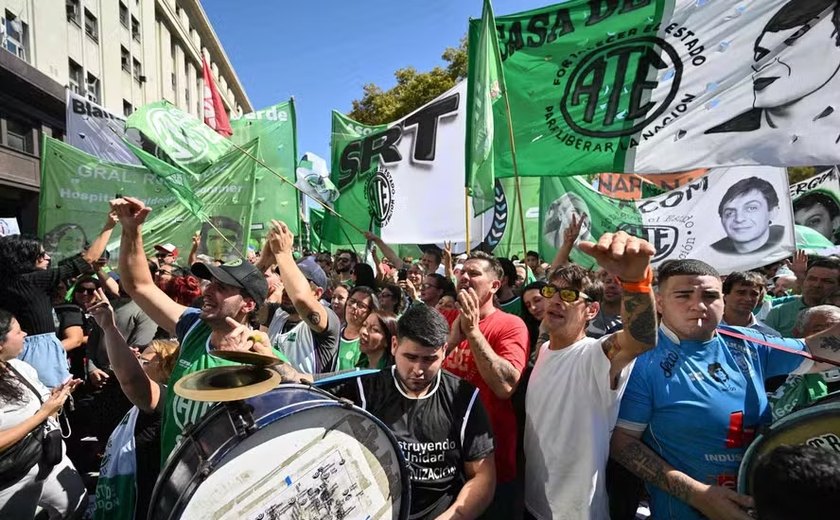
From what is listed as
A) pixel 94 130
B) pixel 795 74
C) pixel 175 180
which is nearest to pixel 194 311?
pixel 795 74

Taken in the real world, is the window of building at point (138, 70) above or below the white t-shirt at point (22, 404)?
above

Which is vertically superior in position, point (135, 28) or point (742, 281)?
point (135, 28)

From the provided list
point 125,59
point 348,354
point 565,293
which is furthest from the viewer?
point 125,59

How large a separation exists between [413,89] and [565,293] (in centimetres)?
2080

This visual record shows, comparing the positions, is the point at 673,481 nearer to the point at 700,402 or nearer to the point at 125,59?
the point at 700,402

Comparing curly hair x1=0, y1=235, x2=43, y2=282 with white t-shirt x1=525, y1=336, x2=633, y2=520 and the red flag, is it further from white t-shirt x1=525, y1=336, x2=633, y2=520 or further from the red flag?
the red flag

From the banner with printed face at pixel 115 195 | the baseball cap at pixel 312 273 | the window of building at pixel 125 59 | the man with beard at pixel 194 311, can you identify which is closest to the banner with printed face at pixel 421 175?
the baseball cap at pixel 312 273

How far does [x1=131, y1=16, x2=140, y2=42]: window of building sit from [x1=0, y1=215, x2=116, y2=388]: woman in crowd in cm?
2789

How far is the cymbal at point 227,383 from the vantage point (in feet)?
4.51

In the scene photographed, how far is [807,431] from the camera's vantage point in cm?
168

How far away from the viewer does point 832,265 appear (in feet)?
13.3

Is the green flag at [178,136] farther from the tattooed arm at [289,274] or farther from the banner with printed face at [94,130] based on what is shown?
the tattooed arm at [289,274]

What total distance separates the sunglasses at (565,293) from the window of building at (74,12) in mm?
25527

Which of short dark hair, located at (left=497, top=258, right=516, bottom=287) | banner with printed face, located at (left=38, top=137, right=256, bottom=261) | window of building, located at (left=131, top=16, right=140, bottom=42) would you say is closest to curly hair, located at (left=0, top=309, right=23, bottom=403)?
short dark hair, located at (left=497, top=258, right=516, bottom=287)
